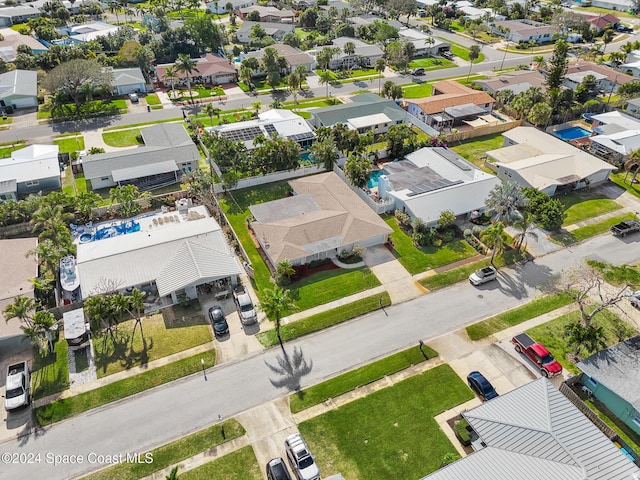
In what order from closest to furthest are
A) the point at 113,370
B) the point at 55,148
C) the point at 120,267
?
the point at 113,370 → the point at 120,267 → the point at 55,148

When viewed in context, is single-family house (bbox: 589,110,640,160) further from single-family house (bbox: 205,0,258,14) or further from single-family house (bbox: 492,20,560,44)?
single-family house (bbox: 205,0,258,14)

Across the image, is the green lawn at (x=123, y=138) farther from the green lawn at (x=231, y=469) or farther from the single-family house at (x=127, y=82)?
the green lawn at (x=231, y=469)

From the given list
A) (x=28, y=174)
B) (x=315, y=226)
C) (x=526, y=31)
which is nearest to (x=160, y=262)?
(x=315, y=226)

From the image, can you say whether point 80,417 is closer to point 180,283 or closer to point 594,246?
point 180,283

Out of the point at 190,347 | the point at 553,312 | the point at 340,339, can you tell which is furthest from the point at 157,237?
the point at 553,312

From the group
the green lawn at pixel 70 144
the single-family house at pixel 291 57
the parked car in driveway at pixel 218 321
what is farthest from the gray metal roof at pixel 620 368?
the single-family house at pixel 291 57

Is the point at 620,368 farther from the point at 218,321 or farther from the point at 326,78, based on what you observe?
the point at 326,78
